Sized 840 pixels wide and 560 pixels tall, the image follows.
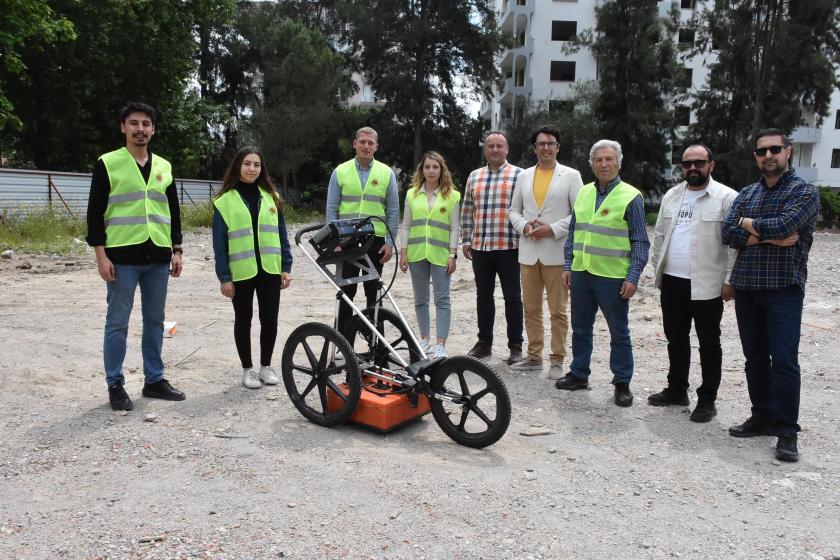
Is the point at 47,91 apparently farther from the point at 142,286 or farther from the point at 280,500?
the point at 280,500

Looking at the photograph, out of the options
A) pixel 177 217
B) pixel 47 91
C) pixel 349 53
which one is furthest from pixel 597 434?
pixel 349 53

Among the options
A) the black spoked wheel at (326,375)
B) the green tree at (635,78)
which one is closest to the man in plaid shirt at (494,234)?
the black spoked wheel at (326,375)

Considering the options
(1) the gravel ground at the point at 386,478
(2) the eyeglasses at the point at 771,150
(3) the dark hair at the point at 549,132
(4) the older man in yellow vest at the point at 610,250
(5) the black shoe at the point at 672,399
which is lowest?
(1) the gravel ground at the point at 386,478

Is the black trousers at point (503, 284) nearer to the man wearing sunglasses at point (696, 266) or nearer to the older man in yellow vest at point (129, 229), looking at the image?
the man wearing sunglasses at point (696, 266)

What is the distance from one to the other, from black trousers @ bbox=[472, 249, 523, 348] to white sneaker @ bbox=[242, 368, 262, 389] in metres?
2.11

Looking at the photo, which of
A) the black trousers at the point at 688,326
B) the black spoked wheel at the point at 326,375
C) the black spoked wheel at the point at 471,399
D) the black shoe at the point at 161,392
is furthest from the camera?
the black shoe at the point at 161,392

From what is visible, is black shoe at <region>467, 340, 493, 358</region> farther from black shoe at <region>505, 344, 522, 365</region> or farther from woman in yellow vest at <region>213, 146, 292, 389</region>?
woman in yellow vest at <region>213, 146, 292, 389</region>

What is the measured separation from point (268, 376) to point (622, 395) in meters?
2.82

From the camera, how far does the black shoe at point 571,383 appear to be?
18.2 ft

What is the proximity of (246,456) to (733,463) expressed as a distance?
9.71 feet

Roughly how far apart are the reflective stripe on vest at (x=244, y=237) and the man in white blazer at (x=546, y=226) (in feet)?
6.84

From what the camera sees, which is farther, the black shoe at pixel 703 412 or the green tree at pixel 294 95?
the green tree at pixel 294 95

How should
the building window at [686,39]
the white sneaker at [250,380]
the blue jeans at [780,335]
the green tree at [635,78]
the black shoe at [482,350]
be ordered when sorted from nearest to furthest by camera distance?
the blue jeans at [780,335], the white sneaker at [250,380], the black shoe at [482,350], the green tree at [635,78], the building window at [686,39]

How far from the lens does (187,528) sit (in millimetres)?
3150
